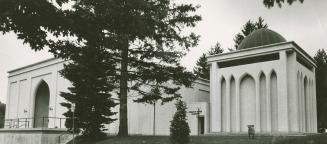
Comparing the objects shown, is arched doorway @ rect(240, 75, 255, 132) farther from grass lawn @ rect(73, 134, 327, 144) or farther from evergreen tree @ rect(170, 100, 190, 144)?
evergreen tree @ rect(170, 100, 190, 144)

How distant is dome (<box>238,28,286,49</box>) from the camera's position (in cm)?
3048

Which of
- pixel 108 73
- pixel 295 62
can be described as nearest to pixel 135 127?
pixel 108 73

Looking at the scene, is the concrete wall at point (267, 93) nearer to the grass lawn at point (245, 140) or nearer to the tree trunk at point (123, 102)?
the grass lawn at point (245, 140)

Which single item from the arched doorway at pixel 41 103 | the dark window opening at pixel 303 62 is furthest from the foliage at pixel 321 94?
the arched doorway at pixel 41 103

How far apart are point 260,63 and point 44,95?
25715 millimetres

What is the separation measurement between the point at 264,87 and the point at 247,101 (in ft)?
5.50

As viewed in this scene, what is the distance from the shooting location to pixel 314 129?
31.8m

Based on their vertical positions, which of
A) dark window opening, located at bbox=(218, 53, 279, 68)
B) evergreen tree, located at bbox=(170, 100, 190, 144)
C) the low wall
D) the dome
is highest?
the dome

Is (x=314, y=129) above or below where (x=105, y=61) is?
below

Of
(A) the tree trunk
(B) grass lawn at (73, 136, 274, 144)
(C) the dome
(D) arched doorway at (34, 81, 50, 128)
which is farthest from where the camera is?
(D) arched doorway at (34, 81, 50, 128)

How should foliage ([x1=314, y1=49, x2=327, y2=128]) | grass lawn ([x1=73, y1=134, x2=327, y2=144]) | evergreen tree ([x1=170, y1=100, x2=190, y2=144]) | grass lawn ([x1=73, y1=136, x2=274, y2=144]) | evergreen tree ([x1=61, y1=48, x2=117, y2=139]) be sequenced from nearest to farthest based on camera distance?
1. grass lawn ([x1=73, y1=134, x2=327, y2=144])
2. evergreen tree ([x1=170, y1=100, x2=190, y2=144])
3. grass lawn ([x1=73, y1=136, x2=274, y2=144])
4. evergreen tree ([x1=61, y1=48, x2=117, y2=139])
5. foliage ([x1=314, y1=49, x2=327, y2=128])

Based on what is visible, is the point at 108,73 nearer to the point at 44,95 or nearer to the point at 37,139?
the point at 37,139

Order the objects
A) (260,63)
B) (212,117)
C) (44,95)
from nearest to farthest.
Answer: (260,63) < (212,117) < (44,95)

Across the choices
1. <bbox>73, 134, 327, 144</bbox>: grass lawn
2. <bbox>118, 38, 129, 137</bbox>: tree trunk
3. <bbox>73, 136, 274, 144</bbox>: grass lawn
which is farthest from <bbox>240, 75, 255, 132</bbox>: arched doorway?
<bbox>118, 38, 129, 137</bbox>: tree trunk
